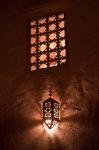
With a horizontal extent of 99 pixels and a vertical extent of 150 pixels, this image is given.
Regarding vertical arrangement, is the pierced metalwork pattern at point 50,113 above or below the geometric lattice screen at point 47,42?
below

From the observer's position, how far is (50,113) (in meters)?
9.71

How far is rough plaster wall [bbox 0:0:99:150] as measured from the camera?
9672 millimetres

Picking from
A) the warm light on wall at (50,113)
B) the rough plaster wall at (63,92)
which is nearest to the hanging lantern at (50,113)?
the warm light on wall at (50,113)

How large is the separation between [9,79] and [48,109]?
66.9 inches

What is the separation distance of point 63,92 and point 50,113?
678 millimetres

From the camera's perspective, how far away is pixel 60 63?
10539 mm

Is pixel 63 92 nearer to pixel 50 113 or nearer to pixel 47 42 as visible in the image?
pixel 50 113

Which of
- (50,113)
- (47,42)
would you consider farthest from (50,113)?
(47,42)

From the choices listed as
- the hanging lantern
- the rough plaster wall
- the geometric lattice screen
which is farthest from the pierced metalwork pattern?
the geometric lattice screen

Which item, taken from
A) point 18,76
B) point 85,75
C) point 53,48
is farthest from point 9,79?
point 85,75

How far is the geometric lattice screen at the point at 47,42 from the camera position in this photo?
35.3 ft

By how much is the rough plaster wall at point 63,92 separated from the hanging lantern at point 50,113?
20 cm

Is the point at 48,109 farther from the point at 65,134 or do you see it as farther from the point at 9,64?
the point at 9,64

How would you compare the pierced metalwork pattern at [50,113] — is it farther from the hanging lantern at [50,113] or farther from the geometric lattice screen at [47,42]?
the geometric lattice screen at [47,42]
